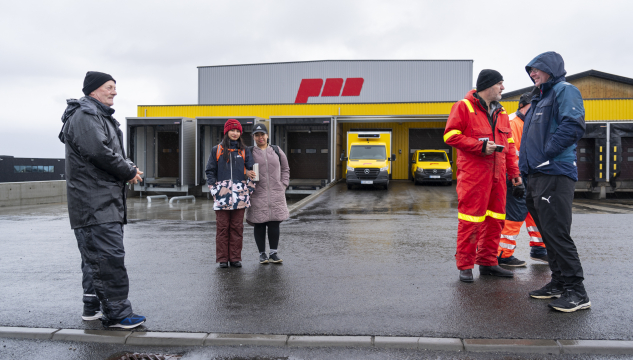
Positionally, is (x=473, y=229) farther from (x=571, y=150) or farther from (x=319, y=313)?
(x=319, y=313)

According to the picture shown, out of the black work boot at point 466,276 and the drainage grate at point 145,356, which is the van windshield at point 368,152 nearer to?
the black work boot at point 466,276

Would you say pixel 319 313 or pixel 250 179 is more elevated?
→ pixel 250 179

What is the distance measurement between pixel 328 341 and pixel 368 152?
52.6 feet

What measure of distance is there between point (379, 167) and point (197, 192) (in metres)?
8.74

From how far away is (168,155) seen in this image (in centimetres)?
2159

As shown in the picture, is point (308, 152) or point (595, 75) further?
point (595, 75)

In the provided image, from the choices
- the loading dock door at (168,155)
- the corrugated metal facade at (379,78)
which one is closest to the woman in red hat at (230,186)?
the loading dock door at (168,155)

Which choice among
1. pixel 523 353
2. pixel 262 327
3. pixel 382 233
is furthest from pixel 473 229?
pixel 382 233

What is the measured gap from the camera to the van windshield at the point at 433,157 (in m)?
20.9

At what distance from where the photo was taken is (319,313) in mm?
3873

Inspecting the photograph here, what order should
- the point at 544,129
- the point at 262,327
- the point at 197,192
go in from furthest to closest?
the point at 197,192, the point at 544,129, the point at 262,327

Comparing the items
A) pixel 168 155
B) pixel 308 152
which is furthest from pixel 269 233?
pixel 308 152

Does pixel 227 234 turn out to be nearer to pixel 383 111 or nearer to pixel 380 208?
pixel 380 208

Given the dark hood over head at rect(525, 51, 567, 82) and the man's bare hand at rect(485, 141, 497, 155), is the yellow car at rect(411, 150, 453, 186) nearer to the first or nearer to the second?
the man's bare hand at rect(485, 141, 497, 155)
